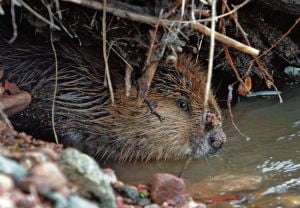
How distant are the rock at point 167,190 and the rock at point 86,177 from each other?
68 centimetres

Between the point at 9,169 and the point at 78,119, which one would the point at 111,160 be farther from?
the point at 9,169

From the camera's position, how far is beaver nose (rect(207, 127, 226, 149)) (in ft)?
14.2

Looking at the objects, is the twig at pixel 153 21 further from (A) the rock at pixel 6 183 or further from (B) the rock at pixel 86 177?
(A) the rock at pixel 6 183

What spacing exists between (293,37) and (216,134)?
192 cm

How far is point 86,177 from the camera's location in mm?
2457

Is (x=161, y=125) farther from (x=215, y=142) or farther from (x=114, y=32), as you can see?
(x=114, y=32)

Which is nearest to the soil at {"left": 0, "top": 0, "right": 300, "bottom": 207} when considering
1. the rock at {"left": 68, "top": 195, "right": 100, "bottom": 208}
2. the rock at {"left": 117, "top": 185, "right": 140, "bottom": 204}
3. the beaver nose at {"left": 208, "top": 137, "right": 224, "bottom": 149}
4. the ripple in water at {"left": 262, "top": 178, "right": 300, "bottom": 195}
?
the rock at {"left": 117, "top": 185, "right": 140, "bottom": 204}

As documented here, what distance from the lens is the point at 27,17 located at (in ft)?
12.8

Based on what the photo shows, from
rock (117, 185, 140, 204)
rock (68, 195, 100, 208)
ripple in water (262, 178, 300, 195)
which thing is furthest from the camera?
ripple in water (262, 178, 300, 195)

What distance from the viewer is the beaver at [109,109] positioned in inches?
171

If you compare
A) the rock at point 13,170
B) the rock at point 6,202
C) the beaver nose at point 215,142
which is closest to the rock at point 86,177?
the rock at point 13,170

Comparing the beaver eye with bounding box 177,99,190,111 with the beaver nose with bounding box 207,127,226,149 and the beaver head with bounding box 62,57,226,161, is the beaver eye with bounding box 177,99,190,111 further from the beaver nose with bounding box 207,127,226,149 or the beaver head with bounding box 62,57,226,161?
the beaver nose with bounding box 207,127,226,149

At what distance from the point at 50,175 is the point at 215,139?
2280mm

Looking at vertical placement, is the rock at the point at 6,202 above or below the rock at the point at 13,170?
below
